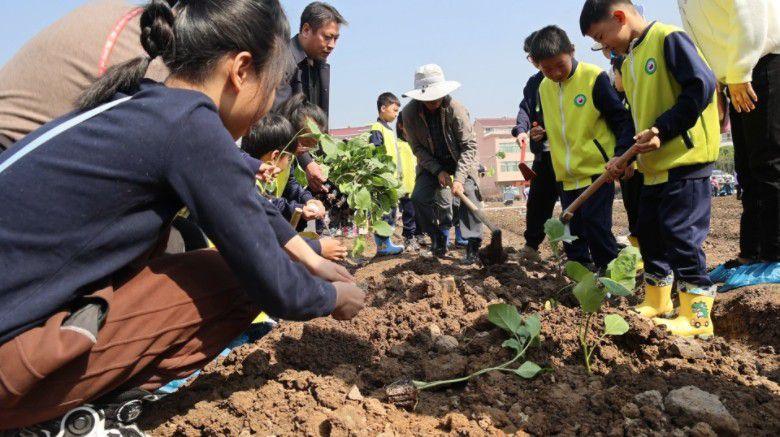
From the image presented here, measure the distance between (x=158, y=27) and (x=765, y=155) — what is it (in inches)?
120

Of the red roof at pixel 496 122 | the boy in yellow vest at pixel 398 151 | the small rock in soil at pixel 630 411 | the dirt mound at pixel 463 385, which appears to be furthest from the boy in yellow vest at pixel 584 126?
the red roof at pixel 496 122

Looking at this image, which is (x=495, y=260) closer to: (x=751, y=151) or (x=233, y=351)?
(x=751, y=151)

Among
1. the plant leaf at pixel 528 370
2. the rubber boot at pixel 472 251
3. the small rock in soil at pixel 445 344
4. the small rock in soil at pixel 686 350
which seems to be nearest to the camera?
the plant leaf at pixel 528 370

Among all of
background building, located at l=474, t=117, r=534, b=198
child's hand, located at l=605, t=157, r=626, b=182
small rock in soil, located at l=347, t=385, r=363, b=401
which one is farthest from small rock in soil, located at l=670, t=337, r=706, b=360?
background building, located at l=474, t=117, r=534, b=198

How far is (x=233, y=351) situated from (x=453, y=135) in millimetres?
3235

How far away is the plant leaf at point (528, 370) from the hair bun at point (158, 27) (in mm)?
1511

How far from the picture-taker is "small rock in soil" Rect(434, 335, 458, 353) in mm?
2283

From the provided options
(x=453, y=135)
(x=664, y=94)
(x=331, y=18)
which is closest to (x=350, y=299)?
(x=664, y=94)

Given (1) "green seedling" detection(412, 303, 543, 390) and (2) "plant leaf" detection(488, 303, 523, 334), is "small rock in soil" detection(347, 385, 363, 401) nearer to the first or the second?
(1) "green seedling" detection(412, 303, 543, 390)

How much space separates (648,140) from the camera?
2734 millimetres

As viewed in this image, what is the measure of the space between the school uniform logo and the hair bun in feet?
7.91

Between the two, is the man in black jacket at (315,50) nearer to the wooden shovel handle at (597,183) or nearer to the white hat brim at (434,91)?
the white hat brim at (434,91)

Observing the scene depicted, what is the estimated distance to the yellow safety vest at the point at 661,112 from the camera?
278cm

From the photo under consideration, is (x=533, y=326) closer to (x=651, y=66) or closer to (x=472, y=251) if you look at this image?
(x=651, y=66)
